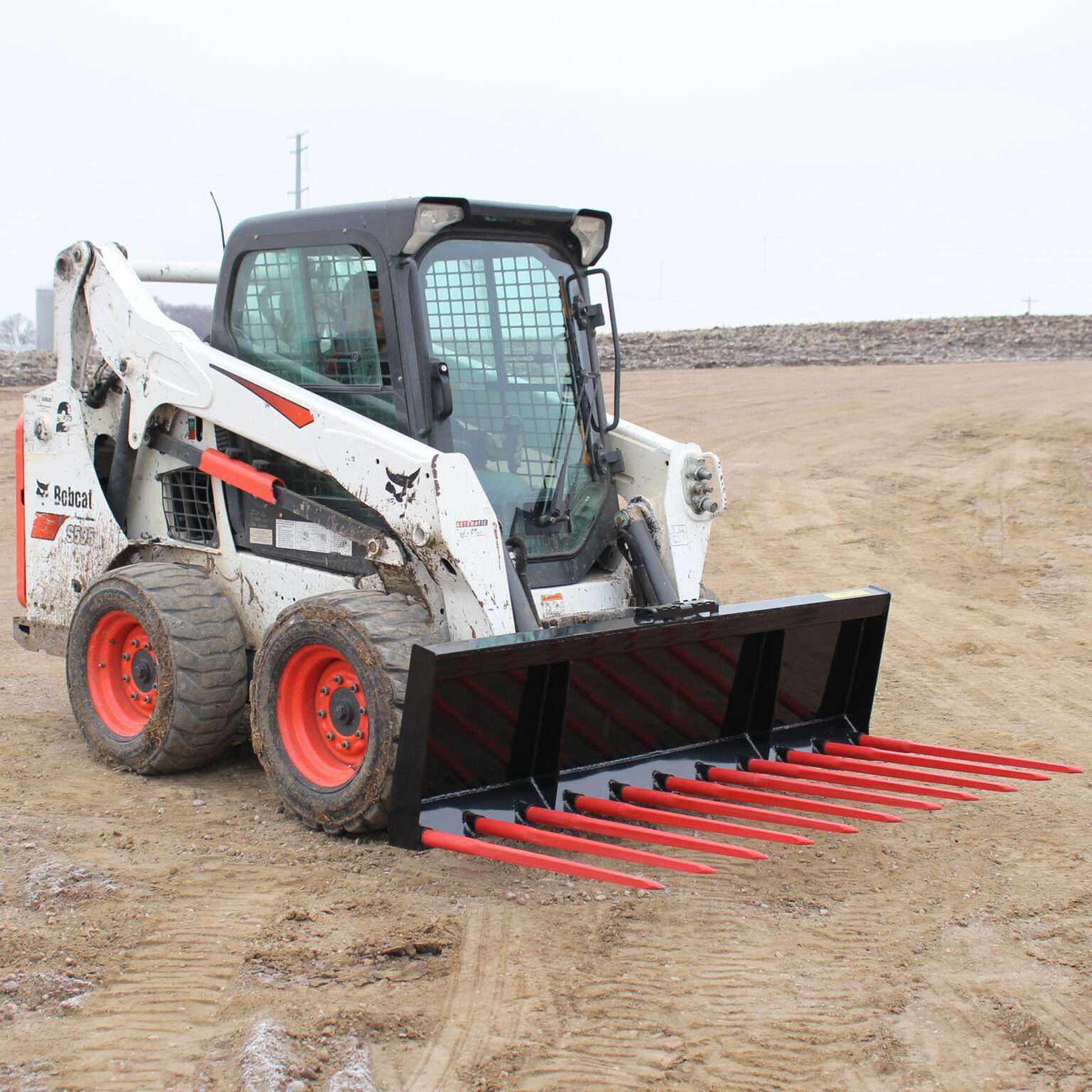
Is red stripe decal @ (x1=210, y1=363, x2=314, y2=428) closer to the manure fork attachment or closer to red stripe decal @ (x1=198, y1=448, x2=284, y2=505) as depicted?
red stripe decal @ (x1=198, y1=448, x2=284, y2=505)

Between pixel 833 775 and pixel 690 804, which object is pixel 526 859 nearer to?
pixel 690 804

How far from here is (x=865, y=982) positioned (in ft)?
13.5

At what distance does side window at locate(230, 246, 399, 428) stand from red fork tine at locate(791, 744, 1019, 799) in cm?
219

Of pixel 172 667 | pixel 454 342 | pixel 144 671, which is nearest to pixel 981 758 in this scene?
pixel 454 342

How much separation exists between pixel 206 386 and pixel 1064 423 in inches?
471

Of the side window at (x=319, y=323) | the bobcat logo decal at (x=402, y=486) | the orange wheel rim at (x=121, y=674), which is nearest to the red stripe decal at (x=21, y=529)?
the orange wheel rim at (x=121, y=674)

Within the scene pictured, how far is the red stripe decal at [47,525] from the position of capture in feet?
22.4

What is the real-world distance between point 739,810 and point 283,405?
7.93 feet

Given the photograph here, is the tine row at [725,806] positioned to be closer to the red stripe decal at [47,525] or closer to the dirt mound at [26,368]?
the red stripe decal at [47,525]

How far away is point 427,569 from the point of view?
513 centimetres

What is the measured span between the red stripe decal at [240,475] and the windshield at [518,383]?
2.74ft

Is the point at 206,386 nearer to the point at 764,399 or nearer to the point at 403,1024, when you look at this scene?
the point at 403,1024

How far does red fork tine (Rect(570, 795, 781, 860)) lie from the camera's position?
4508 millimetres

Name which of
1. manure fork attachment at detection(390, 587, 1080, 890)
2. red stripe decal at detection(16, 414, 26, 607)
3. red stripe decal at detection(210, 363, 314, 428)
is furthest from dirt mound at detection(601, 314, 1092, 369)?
red stripe decal at detection(210, 363, 314, 428)
